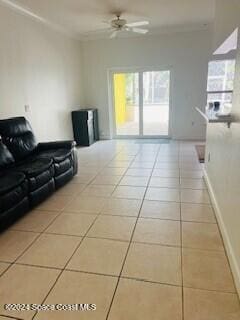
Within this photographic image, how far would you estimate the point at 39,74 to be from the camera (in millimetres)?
4766

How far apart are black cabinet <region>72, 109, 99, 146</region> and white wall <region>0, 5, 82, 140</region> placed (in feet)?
0.63

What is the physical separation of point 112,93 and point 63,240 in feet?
17.3

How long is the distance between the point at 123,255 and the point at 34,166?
1.62 meters

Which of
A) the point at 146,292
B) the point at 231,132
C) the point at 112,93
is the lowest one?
the point at 146,292

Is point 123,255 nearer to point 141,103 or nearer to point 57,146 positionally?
point 57,146

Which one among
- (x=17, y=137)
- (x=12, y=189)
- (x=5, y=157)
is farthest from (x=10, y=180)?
(x=17, y=137)

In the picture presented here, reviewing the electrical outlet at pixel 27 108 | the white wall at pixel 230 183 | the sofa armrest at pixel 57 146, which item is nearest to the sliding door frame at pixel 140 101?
the electrical outlet at pixel 27 108

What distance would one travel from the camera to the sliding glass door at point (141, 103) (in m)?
6.59

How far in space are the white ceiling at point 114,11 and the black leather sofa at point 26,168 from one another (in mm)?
2037

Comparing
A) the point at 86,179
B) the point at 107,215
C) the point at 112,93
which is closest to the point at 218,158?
the point at 107,215

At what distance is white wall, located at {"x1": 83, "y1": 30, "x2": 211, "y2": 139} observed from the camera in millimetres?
6066

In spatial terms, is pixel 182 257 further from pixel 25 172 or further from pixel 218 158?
pixel 25 172

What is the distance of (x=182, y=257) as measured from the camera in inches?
80.7

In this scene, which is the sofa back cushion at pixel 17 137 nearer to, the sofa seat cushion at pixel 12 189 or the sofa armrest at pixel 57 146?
the sofa armrest at pixel 57 146
